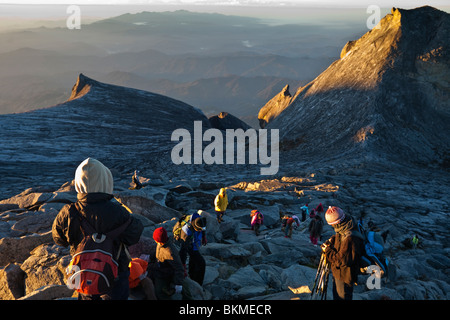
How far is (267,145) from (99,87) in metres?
48.5

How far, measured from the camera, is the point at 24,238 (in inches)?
446

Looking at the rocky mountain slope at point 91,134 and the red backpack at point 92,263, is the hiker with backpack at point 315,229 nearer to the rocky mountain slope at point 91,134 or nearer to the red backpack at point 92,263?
the red backpack at point 92,263

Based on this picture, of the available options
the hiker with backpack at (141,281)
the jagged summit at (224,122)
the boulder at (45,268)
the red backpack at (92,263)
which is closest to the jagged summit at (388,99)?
the jagged summit at (224,122)

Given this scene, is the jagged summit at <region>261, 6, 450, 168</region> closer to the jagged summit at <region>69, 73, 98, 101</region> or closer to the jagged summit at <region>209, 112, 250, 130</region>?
the jagged summit at <region>209, 112, 250, 130</region>

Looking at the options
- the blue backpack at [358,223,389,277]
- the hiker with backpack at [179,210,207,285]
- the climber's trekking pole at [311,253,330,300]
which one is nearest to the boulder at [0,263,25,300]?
the hiker with backpack at [179,210,207,285]

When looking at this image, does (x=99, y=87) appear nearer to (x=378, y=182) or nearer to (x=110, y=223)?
(x=378, y=182)

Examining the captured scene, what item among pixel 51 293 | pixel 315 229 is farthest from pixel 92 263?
pixel 315 229

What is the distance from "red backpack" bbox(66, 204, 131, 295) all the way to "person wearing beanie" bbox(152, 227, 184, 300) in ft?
8.09

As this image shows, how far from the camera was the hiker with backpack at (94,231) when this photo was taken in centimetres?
574

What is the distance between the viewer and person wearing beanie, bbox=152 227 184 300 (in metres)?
8.12

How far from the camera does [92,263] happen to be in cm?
573

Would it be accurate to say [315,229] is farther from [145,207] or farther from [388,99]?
[388,99]

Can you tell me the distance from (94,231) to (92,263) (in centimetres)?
48
